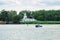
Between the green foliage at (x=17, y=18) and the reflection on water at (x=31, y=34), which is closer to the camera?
the reflection on water at (x=31, y=34)

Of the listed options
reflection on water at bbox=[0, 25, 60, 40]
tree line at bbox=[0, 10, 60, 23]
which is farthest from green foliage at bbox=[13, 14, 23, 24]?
reflection on water at bbox=[0, 25, 60, 40]

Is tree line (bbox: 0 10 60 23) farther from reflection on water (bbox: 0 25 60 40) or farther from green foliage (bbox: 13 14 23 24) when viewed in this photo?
reflection on water (bbox: 0 25 60 40)

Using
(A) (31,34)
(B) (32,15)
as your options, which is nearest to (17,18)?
(B) (32,15)

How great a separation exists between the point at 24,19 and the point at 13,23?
7637 millimetres

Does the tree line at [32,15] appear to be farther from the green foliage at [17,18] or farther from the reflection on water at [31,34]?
the reflection on water at [31,34]

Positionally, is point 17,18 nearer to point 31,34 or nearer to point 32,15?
point 32,15

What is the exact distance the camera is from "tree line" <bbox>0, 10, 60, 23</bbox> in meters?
122

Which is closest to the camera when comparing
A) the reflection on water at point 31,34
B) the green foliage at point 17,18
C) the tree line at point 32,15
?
the reflection on water at point 31,34

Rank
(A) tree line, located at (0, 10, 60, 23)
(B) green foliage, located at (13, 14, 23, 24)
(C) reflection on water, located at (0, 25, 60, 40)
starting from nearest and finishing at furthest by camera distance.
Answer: (C) reflection on water, located at (0, 25, 60, 40)
(B) green foliage, located at (13, 14, 23, 24)
(A) tree line, located at (0, 10, 60, 23)

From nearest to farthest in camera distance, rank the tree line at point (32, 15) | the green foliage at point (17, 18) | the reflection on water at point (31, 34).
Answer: the reflection on water at point (31, 34) → the green foliage at point (17, 18) → the tree line at point (32, 15)

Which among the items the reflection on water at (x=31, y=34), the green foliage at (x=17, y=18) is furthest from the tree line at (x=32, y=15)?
the reflection on water at (x=31, y=34)

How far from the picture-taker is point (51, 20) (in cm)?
12306

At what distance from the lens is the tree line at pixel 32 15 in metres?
122

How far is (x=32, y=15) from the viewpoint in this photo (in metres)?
131
